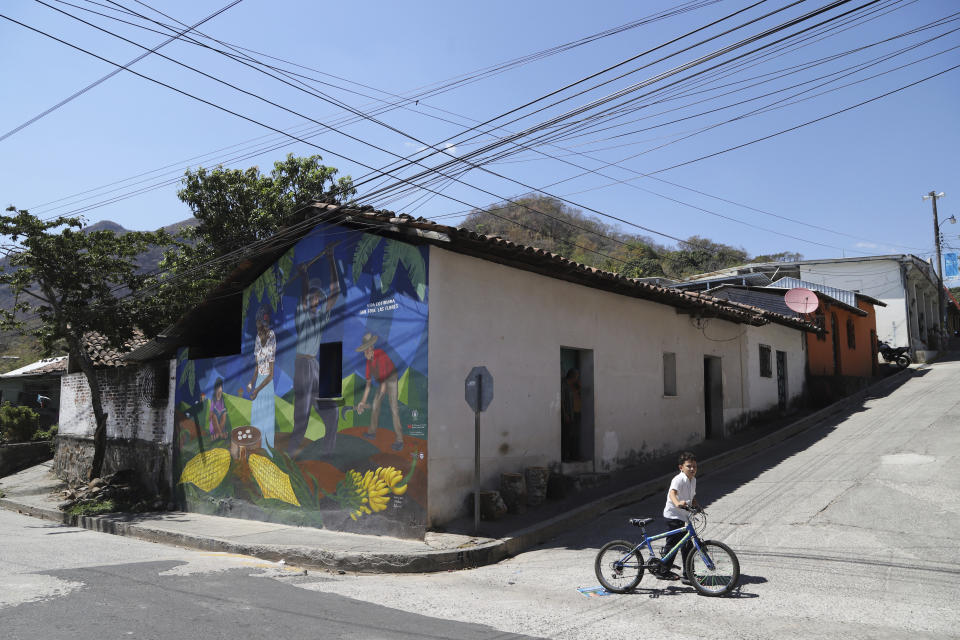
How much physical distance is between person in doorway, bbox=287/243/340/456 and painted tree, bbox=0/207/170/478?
6.81 meters

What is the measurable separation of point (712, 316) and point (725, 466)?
12.5 feet

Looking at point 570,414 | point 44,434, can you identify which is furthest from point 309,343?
point 44,434

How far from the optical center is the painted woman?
1234 centimetres

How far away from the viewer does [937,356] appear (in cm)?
3106

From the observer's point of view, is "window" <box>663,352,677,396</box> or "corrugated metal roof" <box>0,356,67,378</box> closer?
"window" <box>663,352,677,396</box>

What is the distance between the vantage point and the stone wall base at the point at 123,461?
1535 cm

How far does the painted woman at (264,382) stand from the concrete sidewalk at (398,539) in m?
1.79

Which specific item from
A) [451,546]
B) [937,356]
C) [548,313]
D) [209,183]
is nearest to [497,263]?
[548,313]

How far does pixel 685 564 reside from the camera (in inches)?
267

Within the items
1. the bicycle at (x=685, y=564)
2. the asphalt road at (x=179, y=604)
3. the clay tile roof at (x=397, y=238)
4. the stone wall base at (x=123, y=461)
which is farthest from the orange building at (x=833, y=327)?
the asphalt road at (x=179, y=604)

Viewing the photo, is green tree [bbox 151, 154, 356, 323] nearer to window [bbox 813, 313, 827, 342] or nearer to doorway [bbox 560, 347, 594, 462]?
doorway [bbox 560, 347, 594, 462]

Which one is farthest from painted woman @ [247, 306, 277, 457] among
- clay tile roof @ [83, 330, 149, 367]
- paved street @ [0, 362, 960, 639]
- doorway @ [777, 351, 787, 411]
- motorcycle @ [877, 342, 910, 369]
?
motorcycle @ [877, 342, 910, 369]

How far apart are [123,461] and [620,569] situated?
14.8 metres

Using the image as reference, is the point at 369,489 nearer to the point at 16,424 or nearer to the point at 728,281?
the point at 16,424
